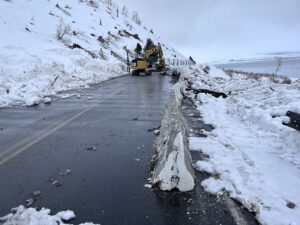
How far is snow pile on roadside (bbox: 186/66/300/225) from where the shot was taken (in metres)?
4.85

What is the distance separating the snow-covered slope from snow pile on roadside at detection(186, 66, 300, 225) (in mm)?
8807

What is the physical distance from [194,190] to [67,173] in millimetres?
2245

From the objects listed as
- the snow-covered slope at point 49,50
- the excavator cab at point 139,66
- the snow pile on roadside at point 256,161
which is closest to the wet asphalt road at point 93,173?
the snow pile on roadside at point 256,161

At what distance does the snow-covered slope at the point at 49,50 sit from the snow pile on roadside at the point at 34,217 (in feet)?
34.5

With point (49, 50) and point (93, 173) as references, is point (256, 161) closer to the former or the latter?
point (93, 173)

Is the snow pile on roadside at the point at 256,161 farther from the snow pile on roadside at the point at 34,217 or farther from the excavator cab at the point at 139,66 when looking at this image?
the excavator cab at the point at 139,66

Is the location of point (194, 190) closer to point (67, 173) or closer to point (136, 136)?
point (67, 173)

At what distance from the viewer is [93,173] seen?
6.05m

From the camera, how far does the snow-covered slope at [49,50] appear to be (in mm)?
18938

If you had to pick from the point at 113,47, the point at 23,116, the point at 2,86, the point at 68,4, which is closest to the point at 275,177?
the point at 23,116

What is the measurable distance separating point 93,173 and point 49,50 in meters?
31.5

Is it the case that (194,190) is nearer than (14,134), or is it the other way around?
(194,190)

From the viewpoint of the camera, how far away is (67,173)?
6.07m

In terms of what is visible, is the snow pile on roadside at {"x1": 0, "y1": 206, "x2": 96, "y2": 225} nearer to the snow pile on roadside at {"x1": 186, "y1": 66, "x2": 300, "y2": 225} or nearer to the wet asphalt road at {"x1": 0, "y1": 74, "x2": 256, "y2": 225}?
the wet asphalt road at {"x1": 0, "y1": 74, "x2": 256, "y2": 225}
